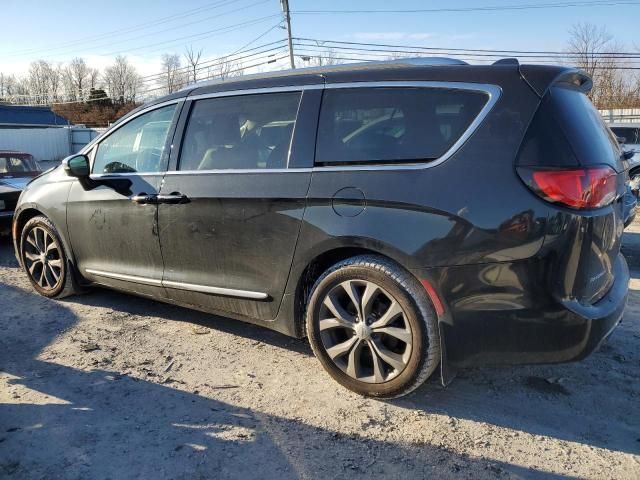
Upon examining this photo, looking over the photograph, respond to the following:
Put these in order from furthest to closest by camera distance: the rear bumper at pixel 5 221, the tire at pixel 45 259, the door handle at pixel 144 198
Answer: the rear bumper at pixel 5 221 → the tire at pixel 45 259 → the door handle at pixel 144 198

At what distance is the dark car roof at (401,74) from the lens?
2.83 m

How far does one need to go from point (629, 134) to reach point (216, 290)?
12.1 meters

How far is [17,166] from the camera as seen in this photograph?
8.38m

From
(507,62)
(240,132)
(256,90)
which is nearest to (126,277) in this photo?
(240,132)

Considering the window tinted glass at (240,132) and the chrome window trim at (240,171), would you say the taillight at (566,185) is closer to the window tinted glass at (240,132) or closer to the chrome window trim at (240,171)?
the chrome window trim at (240,171)

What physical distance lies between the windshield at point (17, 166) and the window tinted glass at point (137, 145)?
4.48 meters

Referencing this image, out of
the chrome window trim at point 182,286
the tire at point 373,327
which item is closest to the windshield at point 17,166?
the chrome window trim at point 182,286

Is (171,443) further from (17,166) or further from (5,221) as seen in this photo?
(17,166)

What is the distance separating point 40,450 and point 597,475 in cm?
272

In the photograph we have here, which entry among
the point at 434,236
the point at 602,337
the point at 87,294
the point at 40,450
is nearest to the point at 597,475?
the point at 602,337

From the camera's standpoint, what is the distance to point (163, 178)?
399cm

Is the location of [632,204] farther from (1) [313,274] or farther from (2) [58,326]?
(2) [58,326]

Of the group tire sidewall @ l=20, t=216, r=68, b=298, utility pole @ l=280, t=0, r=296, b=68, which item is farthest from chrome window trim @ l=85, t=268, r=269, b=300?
utility pole @ l=280, t=0, r=296, b=68

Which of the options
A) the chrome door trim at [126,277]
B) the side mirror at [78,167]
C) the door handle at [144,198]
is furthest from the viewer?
the side mirror at [78,167]
